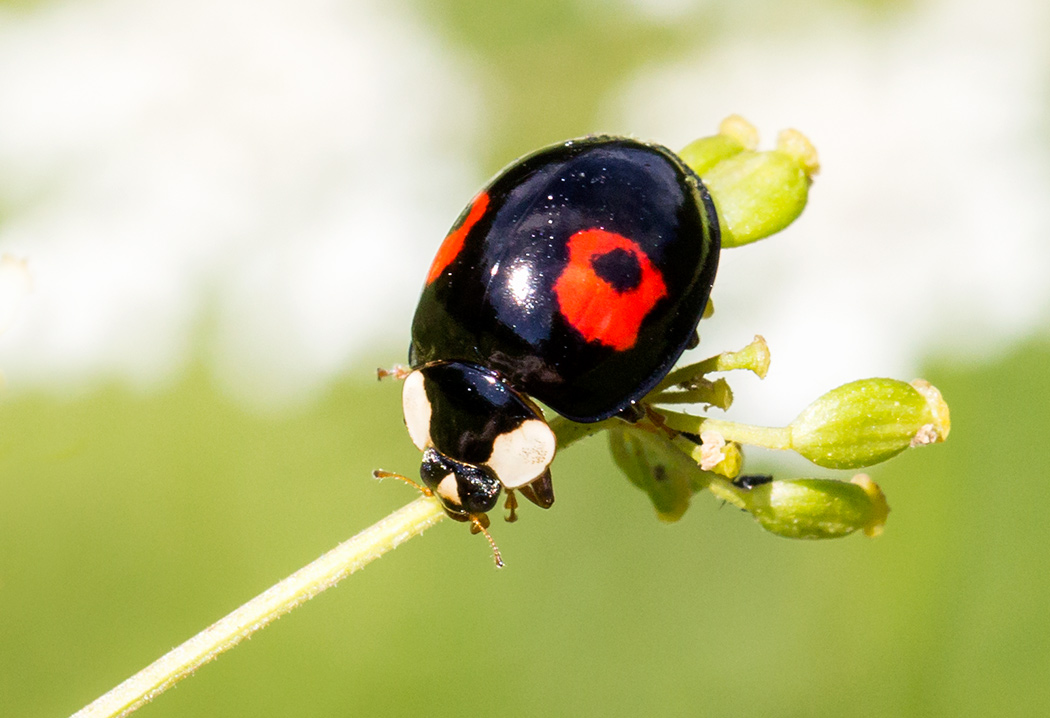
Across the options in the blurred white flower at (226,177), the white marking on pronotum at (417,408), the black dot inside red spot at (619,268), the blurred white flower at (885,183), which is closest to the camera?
the black dot inside red spot at (619,268)

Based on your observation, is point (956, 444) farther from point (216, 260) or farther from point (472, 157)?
point (216, 260)

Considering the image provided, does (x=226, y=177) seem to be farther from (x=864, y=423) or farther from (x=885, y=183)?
(x=864, y=423)

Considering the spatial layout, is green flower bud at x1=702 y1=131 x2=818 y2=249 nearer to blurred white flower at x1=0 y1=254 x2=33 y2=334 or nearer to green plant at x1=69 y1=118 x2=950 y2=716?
green plant at x1=69 y1=118 x2=950 y2=716

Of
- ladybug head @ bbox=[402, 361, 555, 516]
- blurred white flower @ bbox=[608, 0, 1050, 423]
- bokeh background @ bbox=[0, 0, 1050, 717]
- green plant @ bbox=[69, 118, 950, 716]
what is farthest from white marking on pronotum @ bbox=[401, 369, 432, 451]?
blurred white flower @ bbox=[608, 0, 1050, 423]

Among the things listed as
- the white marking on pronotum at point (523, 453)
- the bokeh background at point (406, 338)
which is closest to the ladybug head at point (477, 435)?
the white marking on pronotum at point (523, 453)

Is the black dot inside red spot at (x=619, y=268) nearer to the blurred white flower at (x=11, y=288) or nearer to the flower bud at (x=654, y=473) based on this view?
the flower bud at (x=654, y=473)

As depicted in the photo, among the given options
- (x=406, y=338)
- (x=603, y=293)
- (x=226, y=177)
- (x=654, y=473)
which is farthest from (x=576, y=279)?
(x=226, y=177)

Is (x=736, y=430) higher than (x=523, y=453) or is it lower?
higher

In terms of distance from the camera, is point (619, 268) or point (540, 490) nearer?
point (619, 268)
